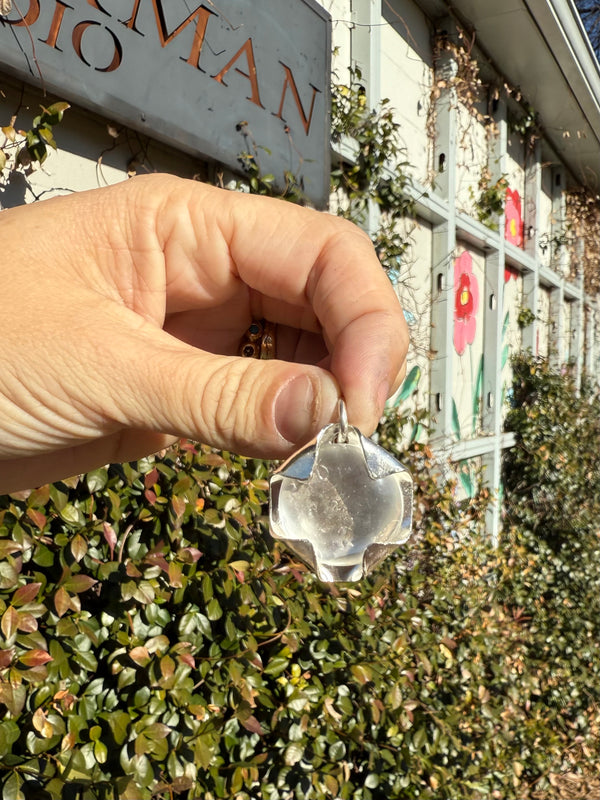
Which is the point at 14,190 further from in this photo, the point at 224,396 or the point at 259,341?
the point at 224,396

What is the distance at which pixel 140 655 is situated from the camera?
1731 millimetres

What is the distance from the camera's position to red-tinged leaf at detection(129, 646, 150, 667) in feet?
5.65

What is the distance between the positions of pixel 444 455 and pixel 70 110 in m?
3.21

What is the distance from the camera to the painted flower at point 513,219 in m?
6.11

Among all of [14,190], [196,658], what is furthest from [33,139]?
[196,658]

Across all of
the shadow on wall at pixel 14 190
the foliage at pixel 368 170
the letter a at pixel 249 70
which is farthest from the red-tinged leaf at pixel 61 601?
the foliage at pixel 368 170

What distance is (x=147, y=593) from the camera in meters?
1.75

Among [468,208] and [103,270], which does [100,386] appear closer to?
[103,270]

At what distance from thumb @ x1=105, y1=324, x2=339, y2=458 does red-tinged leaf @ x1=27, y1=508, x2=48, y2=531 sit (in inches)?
31.6

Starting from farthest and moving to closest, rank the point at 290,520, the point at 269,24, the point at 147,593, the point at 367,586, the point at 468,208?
the point at 468,208 < the point at 269,24 < the point at 367,586 < the point at 147,593 < the point at 290,520

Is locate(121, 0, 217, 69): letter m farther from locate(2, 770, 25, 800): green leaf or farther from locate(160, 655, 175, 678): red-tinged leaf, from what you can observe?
locate(2, 770, 25, 800): green leaf

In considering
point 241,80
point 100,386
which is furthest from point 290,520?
point 241,80

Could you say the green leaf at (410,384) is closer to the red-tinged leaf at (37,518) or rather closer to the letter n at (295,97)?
the letter n at (295,97)

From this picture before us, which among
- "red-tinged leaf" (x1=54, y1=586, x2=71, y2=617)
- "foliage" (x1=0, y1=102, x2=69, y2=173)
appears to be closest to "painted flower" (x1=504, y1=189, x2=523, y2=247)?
"foliage" (x1=0, y1=102, x2=69, y2=173)
